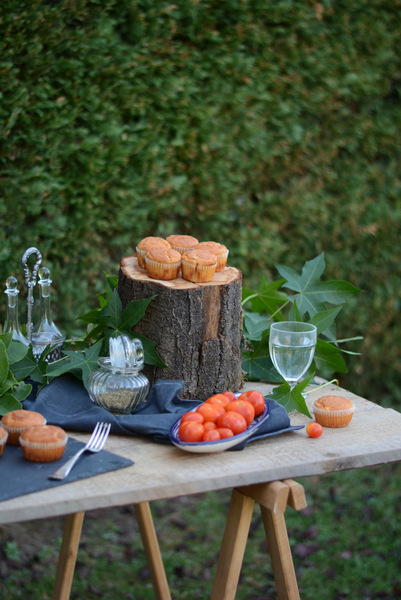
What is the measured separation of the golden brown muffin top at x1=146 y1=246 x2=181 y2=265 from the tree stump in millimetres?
51

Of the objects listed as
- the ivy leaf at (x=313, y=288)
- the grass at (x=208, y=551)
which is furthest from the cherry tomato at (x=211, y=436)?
the grass at (x=208, y=551)

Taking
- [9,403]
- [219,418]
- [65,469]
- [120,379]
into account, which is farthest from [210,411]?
[9,403]

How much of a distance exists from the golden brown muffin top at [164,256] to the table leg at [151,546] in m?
0.83

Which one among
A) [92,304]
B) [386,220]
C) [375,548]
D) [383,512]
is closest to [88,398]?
[92,304]

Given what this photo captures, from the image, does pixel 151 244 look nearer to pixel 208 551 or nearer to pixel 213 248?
pixel 213 248

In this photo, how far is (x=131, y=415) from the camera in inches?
61.7

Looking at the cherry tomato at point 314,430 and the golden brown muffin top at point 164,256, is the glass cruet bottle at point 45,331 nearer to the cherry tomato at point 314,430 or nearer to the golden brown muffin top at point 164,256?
the golden brown muffin top at point 164,256

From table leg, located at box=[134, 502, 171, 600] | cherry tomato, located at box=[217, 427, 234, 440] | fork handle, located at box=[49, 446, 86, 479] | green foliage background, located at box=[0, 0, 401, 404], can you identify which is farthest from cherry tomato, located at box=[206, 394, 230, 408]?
green foliage background, located at box=[0, 0, 401, 404]

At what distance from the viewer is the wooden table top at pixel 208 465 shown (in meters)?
1.23

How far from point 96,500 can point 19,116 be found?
164 cm

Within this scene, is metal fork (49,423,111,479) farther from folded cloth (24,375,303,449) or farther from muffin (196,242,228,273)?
muffin (196,242,228,273)

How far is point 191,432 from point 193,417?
0.18 feet

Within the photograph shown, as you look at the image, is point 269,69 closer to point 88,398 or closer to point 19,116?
point 19,116

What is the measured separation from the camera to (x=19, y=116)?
2449 millimetres
